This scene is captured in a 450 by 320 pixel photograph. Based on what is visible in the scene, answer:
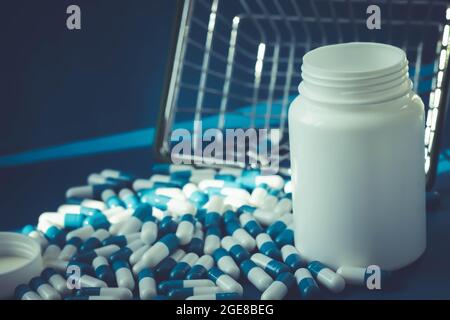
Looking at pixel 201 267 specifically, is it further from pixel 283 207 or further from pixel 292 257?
pixel 283 207

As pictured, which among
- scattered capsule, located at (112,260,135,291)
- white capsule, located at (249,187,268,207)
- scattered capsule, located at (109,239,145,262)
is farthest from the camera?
white capsule, located at (249,187,268,207)

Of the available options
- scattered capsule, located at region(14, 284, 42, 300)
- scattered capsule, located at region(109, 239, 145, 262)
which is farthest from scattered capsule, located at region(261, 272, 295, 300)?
scattered capsule, located at region(14, 284, 42, 300)

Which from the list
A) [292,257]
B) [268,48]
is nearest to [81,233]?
[292,257]

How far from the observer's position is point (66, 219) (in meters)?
2.31

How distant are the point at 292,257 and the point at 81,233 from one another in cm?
48

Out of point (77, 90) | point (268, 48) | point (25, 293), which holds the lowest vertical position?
point (25, 293)

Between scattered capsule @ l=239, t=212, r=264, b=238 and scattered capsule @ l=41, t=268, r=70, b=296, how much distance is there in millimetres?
409

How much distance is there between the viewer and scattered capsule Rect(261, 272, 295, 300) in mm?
1922

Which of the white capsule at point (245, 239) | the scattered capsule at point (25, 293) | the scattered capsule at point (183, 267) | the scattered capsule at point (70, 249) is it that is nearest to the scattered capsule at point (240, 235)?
the white capsule at point (245, 239)

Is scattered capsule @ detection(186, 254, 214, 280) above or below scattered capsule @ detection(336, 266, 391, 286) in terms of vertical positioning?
below

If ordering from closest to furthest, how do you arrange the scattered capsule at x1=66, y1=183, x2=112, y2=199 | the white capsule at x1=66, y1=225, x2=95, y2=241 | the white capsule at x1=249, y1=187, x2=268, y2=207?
the white capsule at x1=66, y1=225, x2=95, y2=241
the white capsule at x1=249, y1=187, x2=268, y2=207
the scattered capsule at x1=66, y1=183, x2=112, y2=199

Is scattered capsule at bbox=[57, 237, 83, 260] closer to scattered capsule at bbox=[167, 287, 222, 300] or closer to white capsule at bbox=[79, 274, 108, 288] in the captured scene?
white capsule at bbox=[79, 274, 108, 288]

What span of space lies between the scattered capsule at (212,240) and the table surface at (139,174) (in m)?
0.14

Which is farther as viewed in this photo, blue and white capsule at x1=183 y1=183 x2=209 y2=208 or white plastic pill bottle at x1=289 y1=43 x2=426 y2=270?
blue and white capsule at x1=183 y1=183 x2=209 y2=208
